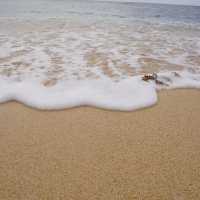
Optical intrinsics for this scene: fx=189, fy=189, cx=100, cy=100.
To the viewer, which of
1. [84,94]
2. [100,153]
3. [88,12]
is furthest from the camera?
[88,12]

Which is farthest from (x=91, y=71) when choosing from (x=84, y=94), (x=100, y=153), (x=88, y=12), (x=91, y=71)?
(x=88, y=12)

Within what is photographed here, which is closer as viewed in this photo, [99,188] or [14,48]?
[99,188]

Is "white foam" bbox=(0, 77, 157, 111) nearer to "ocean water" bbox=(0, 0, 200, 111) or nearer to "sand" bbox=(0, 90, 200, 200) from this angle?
"ocean water" bbox=(0, 0, 200, 111)

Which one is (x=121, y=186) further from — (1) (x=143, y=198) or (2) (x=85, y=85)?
(2) (x=85, y=85)

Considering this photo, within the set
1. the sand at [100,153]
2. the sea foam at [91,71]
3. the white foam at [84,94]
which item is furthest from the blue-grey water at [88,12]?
the sand at [100,153]

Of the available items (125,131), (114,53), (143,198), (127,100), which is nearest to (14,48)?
(114,53)

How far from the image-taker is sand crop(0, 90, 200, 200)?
1.30 metres

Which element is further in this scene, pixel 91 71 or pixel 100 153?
pixel 91 71

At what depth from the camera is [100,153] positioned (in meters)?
1.59

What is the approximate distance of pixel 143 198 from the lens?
126 cm

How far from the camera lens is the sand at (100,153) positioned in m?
1.30

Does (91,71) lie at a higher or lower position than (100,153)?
higher

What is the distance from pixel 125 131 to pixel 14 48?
366cm

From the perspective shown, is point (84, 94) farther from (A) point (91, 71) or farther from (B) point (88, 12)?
(B) point (88, 12)
